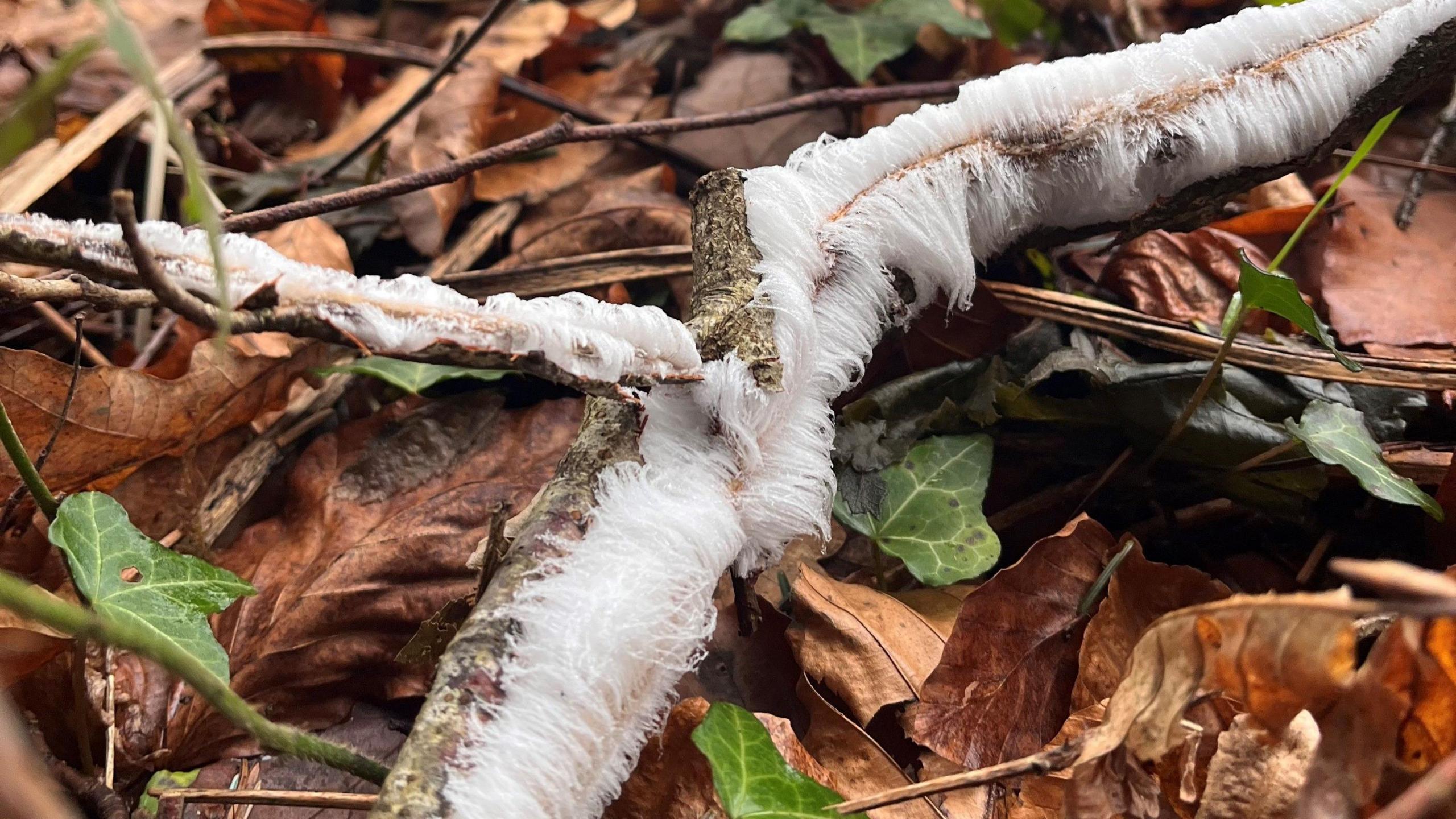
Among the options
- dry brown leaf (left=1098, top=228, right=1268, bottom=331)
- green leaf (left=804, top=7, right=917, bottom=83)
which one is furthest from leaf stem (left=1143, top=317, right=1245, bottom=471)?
green leaf (left=804, top=7, right=917, bottom=83)

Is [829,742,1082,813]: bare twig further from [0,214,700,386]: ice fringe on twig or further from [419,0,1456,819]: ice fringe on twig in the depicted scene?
[0,214,700,386]: ice fringe on twig

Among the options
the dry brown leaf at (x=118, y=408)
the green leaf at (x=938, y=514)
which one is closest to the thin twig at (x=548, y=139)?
the dry brown leaf at (x=118, y=408)

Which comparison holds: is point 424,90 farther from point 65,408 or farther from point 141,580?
point 141,580

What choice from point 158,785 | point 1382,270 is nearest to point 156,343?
point 158,785

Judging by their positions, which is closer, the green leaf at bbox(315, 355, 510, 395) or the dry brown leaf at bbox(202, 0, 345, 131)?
the green leaf at bbox(315, 355, 510, 395)

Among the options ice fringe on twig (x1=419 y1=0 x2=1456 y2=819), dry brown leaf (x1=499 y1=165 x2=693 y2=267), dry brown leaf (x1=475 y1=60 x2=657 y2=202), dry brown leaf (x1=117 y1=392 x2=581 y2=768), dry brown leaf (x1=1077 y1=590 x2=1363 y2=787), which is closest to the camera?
dry brown leaf (x1=1077 y1=590 x2=1363 y2=787)
